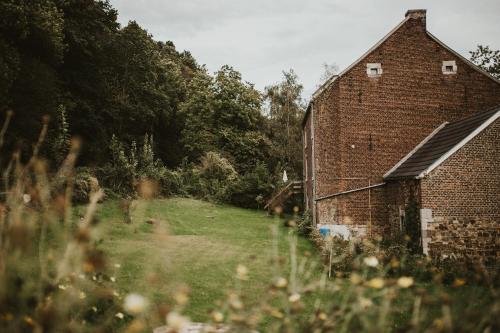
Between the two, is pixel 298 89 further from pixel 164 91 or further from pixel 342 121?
pixel 342 121

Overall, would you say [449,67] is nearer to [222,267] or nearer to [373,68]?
[373,68]

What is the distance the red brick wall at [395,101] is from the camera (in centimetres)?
1723

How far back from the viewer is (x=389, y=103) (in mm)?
17391

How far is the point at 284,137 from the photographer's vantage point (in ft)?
120

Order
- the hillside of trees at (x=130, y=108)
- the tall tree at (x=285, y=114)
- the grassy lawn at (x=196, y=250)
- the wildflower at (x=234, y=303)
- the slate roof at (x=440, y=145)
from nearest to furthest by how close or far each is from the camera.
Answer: the wildflower at (x=234, y=303) < the grassy lawn at (x=196, y=250) < the slate roof at (x=440, y=145) < the hillside of trees at (x=130, y=108) < the tall tree at (x=285, y=114)

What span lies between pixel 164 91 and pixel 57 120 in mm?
17994

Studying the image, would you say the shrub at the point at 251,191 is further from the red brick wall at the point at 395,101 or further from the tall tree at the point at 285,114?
the tall tree at the point at 285,114

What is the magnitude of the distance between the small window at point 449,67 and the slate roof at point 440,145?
2388 mm

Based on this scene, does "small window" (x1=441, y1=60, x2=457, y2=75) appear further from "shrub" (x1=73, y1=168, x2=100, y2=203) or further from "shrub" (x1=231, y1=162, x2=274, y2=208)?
"shrub" (x1=73, y1=168, x2=100, y2=203)

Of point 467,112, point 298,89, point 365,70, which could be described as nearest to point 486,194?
point 467,112

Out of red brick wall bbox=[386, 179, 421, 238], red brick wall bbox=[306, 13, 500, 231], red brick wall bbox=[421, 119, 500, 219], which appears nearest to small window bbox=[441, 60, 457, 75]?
red brick wall bbox=[306, 13, 500, 231]

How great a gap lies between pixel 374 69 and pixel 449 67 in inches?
136

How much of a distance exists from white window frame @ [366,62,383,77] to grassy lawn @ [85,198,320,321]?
795cm

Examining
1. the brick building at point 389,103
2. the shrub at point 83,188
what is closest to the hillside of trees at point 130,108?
the shrub at point 83,188
